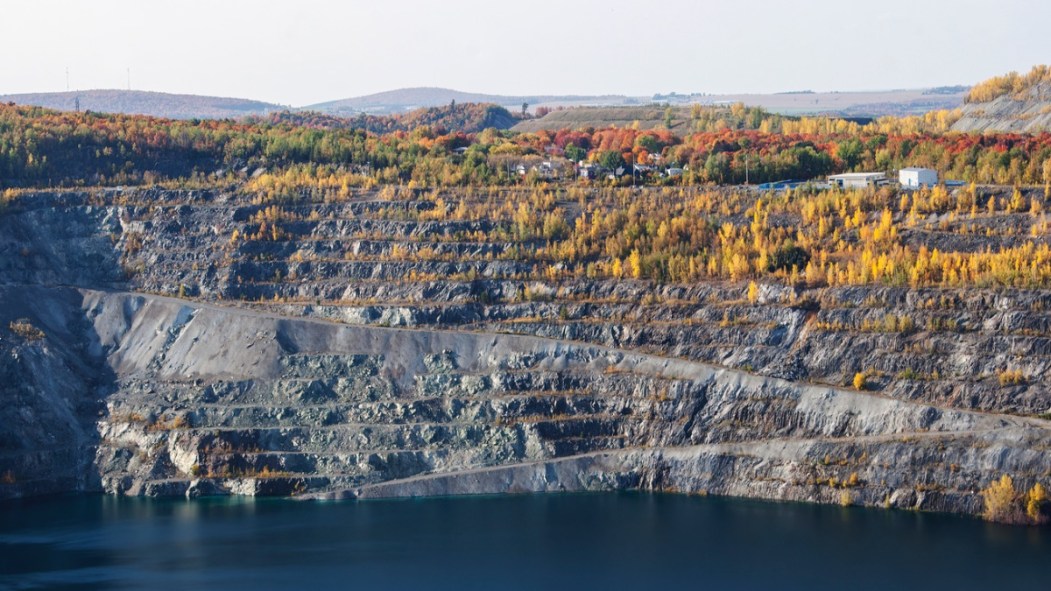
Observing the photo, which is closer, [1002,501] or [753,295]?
[1002,501]

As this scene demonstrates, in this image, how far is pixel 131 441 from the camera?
93.4 meters

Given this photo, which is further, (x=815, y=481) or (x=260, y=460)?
(x=260, y=460)

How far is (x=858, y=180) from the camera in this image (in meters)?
117

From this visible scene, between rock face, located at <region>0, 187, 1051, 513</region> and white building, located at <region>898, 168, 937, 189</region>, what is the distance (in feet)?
72.0

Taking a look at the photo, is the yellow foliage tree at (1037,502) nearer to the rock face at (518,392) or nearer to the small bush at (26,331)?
the rock face at (518,392)

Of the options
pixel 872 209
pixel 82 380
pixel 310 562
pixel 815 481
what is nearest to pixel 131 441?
pixel 82 380

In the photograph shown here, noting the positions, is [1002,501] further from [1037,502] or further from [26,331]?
[26,331]

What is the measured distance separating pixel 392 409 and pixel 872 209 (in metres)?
36.3

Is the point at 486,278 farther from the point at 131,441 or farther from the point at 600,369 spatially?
the point at 131,441

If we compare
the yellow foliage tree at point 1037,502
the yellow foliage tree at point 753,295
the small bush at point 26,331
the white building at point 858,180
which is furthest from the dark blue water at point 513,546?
the white building at point 858,180

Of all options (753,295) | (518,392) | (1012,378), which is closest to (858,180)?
(753,295)

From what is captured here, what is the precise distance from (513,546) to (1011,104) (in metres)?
104

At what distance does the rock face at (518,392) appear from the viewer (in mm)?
84625

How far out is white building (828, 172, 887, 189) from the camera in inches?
4493
